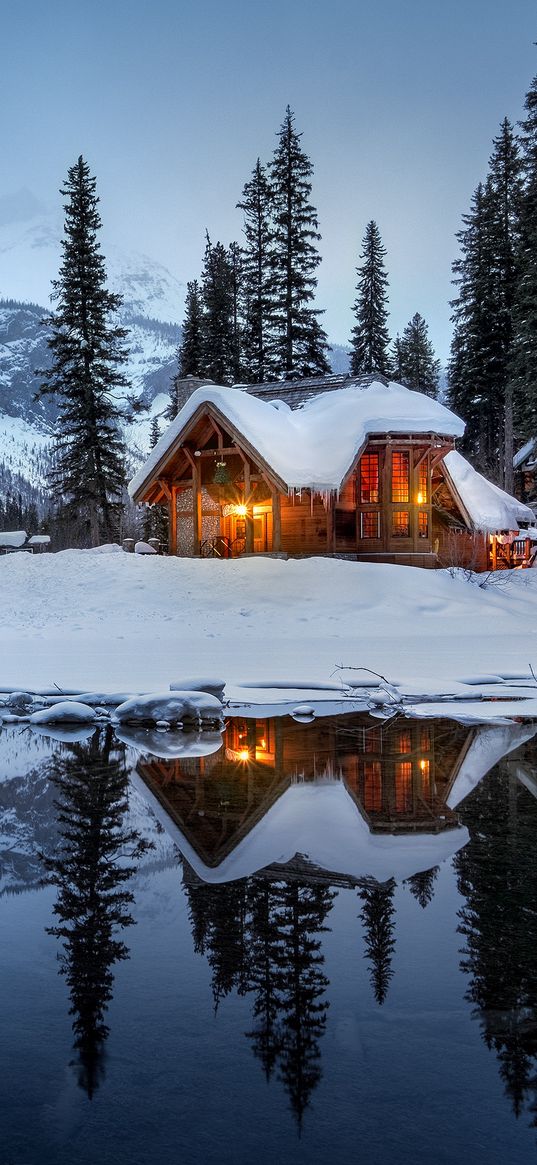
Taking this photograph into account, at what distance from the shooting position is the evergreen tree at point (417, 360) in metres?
55.4

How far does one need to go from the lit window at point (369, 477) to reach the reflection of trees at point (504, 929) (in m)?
22.1

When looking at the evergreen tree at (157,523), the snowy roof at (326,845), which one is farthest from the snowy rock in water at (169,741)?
the evergreen tree at (157,523)

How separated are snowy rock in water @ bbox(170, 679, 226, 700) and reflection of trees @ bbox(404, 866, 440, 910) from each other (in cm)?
637

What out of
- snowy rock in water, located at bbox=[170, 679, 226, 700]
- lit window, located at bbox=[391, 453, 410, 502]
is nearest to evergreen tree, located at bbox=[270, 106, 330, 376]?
lit window, located at bbox=[391, 453, 410, 502]

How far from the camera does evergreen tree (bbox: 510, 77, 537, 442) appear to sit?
102 ft

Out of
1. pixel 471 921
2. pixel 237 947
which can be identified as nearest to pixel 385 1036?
pixel 237 947

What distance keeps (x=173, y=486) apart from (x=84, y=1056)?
28572 millimetres

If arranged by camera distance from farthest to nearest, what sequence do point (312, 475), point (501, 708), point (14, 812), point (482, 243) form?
point (482, 243), point (312, 475), point (501, 708), point (14, 812)

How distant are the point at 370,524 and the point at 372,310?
2553 centimetres

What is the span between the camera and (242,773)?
26.2 feet

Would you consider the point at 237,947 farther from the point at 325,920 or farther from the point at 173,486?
the point at 173,486

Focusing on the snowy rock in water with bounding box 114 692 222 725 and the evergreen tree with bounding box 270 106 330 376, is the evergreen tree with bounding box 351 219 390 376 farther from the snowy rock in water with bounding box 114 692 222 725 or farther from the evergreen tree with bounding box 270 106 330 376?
the snowy rock in water with bounding box 114 692 222 725

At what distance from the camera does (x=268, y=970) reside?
3906 millimetres

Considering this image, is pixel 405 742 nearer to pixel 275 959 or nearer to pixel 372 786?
pixel 372 786
